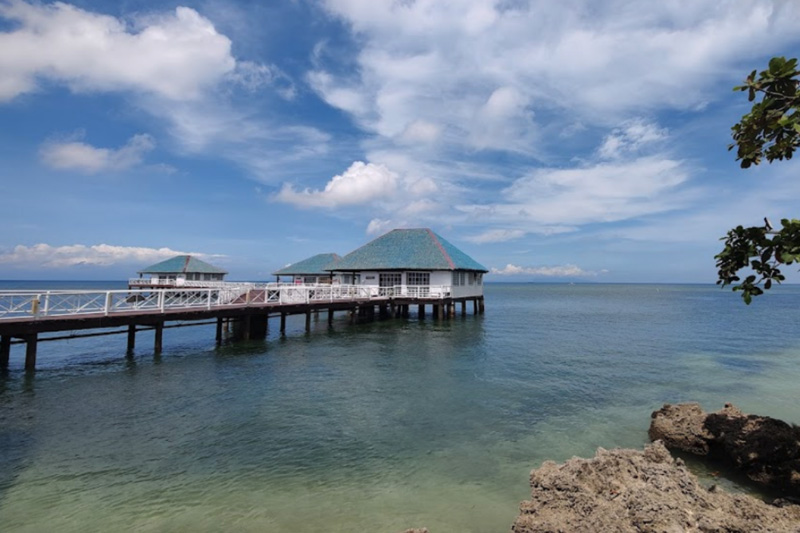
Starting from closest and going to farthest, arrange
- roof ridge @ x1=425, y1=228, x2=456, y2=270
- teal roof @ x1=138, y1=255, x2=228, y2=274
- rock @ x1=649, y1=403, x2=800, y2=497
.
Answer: rock @ x1=649, y1=403, x2=800, y2=497, roof ridge @ x1=425, y1=228, x2=456, y2=270, teal roof @ x1=138, y1=255, x2=228, y2=274

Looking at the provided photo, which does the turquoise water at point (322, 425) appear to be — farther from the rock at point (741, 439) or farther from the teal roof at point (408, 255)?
the teal roof at point (408, 255)

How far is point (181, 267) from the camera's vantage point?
51344 millimetres

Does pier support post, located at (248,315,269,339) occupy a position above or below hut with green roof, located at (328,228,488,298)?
below

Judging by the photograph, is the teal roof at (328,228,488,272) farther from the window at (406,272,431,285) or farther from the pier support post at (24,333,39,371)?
the pier support post at (24,333,39,371)

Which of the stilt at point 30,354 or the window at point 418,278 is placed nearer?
the stilt at point 30,354

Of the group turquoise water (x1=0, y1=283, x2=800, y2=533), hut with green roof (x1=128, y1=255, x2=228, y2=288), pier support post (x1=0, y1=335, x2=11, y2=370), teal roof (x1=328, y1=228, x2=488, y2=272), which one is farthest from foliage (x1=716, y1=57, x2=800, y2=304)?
hut with green roof (x1=128, y1=255, x2=228, y2=288)

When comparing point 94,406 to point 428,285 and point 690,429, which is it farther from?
point 428,285

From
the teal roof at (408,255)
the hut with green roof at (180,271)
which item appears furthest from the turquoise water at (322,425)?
the hut with green roof at (180,271)

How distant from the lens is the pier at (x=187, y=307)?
14.2 meters

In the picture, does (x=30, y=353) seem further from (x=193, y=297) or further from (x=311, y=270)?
(x=311, y=270)

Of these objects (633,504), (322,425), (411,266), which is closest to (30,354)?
(322,425)

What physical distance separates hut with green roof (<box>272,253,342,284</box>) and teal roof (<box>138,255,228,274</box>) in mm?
10801

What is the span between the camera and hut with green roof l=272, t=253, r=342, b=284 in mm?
45656

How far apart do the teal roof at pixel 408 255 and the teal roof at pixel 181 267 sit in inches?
1026
